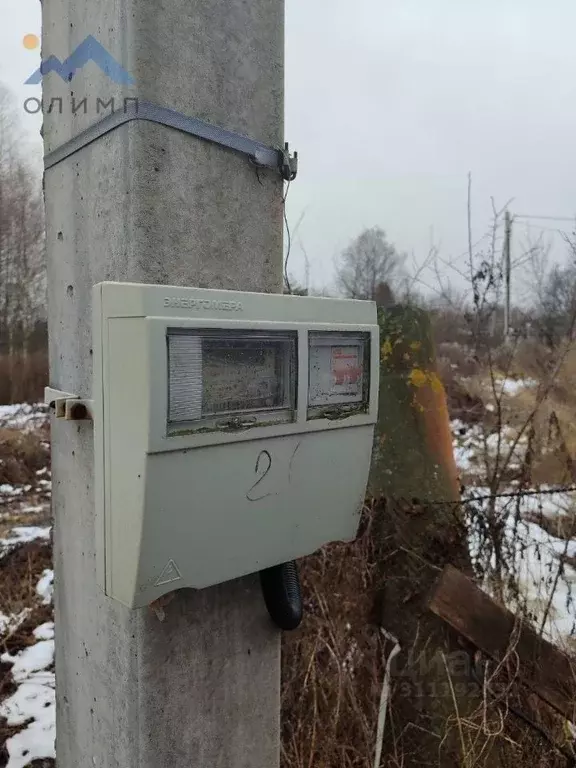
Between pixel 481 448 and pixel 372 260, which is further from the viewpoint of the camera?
pixel 372 260

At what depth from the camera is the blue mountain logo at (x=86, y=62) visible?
1025 millimetres

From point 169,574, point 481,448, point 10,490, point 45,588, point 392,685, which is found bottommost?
point 10,490

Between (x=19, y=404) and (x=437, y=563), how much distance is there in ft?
32.2

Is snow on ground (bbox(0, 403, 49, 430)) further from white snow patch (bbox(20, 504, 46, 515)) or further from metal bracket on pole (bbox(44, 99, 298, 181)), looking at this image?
metal bracket on pole (bbox(44, 99, 298, 181))

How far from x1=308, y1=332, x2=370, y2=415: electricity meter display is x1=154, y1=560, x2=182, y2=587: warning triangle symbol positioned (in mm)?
387

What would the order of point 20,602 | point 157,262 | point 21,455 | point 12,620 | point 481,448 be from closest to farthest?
point 157,262 → point 12,620 → point 20,602 → point 481,448 → point 21,455

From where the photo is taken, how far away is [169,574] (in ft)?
3.07

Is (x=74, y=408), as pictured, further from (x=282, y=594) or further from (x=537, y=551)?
(x=537, y=551)

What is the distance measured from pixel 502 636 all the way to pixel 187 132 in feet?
5.83

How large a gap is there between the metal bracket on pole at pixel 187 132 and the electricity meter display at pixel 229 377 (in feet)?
1.40

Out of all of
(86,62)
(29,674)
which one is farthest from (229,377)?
(29,674)

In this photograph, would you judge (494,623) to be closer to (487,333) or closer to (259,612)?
(259,612)

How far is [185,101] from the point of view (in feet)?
3.54

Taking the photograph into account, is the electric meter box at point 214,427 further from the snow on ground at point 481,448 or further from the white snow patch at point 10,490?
the white snow patch at point 10,490
